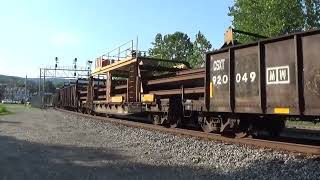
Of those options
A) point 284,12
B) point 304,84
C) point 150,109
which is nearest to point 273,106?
point 304,84

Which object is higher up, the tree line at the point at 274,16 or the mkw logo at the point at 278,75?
the tree line at the point at 274,16

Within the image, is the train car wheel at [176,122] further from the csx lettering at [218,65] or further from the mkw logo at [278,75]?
the mkw logo at [278,75]

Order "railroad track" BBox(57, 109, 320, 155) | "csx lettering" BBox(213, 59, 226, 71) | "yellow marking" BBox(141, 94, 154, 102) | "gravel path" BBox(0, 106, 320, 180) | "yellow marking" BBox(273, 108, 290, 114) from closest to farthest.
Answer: "gravel path" BBox(0, 106, 320, 180) < "railroad track" BBox(57, 109, 320, 155) < "yellow marking" BBox(273, 108, 290, 114) < "csx lettering" BBox(213, 59, 226, 71) < "yellow marking" BBox(141, 94, 154, 102)

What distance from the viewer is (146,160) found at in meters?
11.5

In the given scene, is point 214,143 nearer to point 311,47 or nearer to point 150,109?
point 311,47

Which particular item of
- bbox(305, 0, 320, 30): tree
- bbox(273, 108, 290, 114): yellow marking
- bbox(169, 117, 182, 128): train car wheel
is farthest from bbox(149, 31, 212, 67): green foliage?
bbox(273, 108, 290, 114): yellow marking

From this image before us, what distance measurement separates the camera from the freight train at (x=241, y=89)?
11.1 meters

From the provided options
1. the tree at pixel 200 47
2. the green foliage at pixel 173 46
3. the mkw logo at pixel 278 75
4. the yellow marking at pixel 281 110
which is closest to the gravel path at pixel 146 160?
the yellow marking at pixel 281 110

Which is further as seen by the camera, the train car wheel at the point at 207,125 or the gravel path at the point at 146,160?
the train car wheel at the point at 207,125

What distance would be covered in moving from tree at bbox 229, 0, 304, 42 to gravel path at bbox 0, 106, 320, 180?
27764 millimetres

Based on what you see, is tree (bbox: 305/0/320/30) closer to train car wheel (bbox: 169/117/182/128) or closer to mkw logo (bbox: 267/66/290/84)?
train car wheel (bbox: 169/117/182/128)

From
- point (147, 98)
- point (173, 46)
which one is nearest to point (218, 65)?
point (147, 98)

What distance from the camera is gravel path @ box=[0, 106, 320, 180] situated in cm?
948

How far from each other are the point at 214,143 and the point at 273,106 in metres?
2.37
